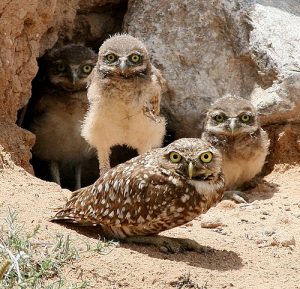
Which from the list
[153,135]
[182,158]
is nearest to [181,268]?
[182,158]

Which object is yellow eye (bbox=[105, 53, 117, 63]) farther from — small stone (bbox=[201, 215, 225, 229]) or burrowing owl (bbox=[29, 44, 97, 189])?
small stone (bbox=[201, 215, 225, 229])

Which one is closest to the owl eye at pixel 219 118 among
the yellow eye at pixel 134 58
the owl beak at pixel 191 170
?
the yellow eye at pixel 134 58

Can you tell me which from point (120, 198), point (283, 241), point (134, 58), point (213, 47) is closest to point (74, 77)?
point (134, 58)

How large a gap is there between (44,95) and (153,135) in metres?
1.47

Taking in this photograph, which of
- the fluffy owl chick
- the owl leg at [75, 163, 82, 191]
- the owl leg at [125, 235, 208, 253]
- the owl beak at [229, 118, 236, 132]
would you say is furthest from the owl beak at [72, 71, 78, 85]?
the owl leg at [125, 235, 208, 253]

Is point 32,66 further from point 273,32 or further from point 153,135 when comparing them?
point 273,32

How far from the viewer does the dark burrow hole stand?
8.36 meters

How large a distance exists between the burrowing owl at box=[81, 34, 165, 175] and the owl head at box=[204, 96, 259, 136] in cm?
50

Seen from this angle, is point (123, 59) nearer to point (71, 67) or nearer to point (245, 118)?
point (71, 67)

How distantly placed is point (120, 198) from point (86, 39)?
4.08 meters

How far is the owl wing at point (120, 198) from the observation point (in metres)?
4.90

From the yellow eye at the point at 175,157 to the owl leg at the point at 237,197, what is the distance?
6.83ft

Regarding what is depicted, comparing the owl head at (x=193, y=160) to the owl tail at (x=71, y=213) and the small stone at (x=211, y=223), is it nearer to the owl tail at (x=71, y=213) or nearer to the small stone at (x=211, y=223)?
the owl tail at (x=71, y=213)

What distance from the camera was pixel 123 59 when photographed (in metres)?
6.98
